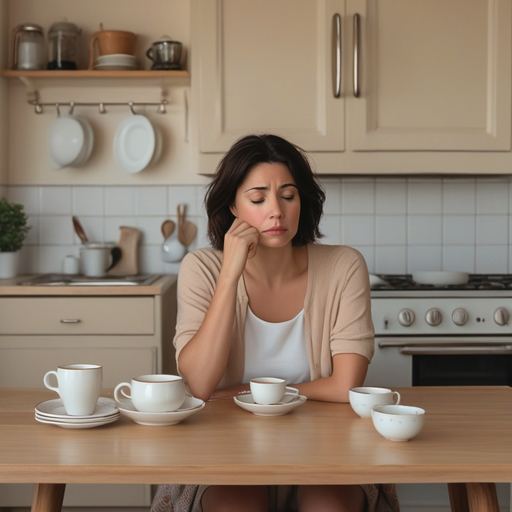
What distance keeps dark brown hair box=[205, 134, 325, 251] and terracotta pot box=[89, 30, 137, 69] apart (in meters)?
1.41

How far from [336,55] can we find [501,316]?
116cm

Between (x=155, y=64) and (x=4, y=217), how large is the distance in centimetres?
90

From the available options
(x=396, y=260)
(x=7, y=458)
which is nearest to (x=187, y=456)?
(x=7, y=458)

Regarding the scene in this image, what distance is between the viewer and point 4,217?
271cm

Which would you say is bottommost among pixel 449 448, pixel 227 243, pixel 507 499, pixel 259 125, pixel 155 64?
pixel 507 499

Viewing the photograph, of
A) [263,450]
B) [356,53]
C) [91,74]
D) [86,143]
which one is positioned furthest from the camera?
[86,143]

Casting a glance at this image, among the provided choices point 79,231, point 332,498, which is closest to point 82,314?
point 79,231

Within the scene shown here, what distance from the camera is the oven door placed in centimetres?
248

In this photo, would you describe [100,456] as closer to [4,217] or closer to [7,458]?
[7,458]

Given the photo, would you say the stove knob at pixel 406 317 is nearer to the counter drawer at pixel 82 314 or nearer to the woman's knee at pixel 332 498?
the counter drawer at pixel 82 314

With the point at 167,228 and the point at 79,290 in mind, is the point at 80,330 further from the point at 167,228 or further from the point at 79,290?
the point at 167,228

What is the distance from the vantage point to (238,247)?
5.14ft

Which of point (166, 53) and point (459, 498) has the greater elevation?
point (166, 53)

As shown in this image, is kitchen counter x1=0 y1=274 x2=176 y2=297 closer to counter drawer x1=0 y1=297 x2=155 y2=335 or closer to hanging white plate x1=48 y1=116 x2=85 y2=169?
counter drawer x1=0 y1=297 x2=155 y2=335
